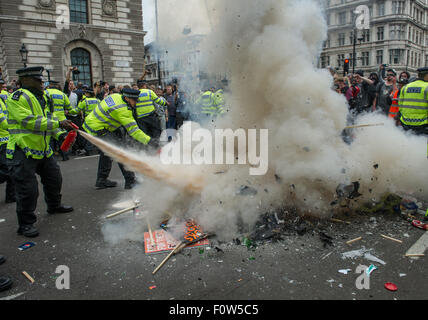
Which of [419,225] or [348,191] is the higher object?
[348,191]

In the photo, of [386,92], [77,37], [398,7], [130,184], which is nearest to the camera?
[130,184]

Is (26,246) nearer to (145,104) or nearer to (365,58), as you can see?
(145,104)

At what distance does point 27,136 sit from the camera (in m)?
3.70

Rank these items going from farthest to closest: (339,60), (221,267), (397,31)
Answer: (339,60) < (397,31) < (221,267)

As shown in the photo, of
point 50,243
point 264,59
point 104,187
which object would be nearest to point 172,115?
point 104,187

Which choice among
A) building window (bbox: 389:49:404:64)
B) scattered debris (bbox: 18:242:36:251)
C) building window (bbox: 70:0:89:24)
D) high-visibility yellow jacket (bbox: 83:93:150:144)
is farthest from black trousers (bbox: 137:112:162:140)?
building window (bbox: 70:0:89:24)

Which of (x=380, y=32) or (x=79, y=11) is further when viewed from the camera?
(x=79, y=11)

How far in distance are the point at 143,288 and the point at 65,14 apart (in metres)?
20.0

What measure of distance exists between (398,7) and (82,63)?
59.2ft

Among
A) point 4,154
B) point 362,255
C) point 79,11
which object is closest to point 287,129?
point 362,255

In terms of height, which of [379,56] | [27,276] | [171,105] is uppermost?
[379,56]

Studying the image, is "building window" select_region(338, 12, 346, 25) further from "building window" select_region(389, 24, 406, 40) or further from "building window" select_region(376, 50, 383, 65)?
"building window" select_region(376, 50, 383, 65)

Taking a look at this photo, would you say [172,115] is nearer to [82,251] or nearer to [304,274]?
[82,251]

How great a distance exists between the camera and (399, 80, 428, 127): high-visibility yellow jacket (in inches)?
182
